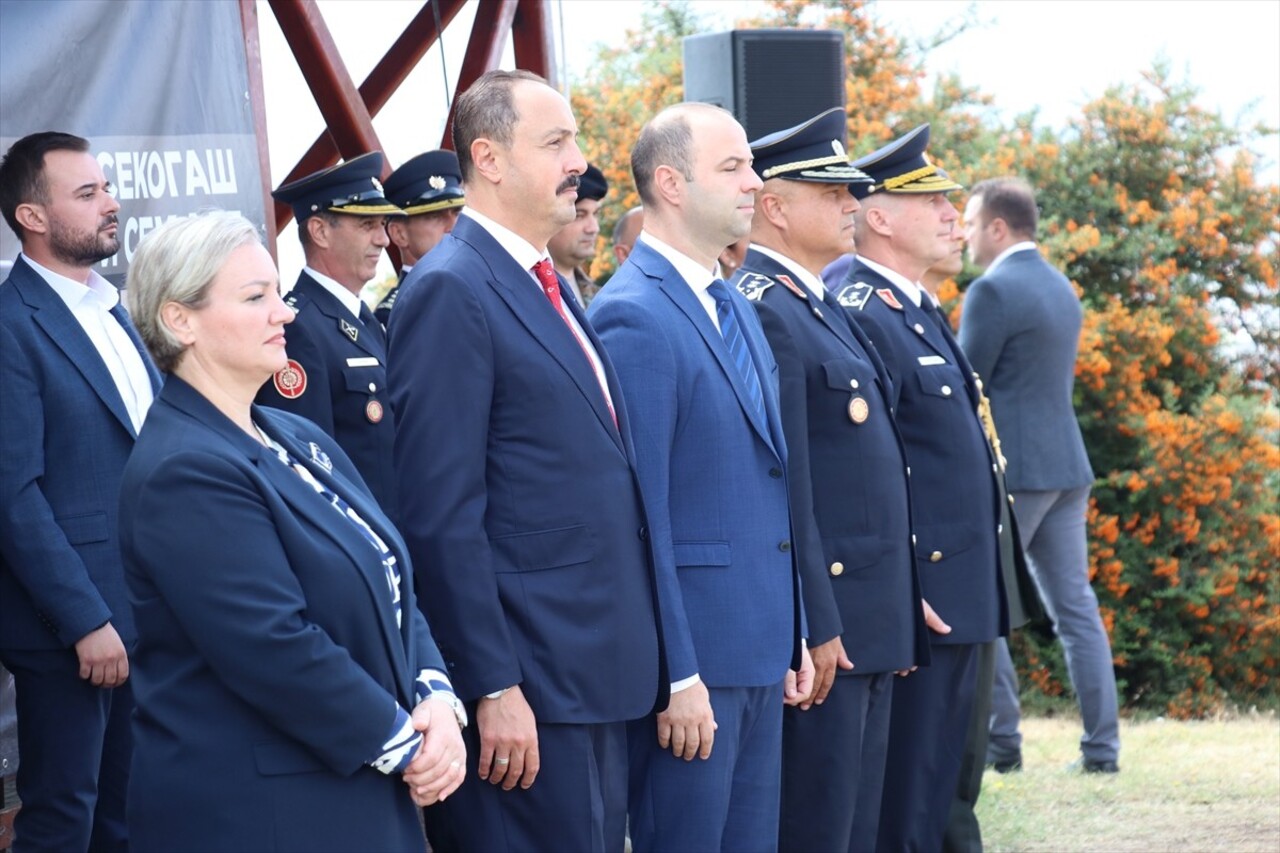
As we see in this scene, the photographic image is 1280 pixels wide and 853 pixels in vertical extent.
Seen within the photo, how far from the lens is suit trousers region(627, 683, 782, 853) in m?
3.33

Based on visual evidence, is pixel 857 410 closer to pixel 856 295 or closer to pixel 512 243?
pixel 856 295

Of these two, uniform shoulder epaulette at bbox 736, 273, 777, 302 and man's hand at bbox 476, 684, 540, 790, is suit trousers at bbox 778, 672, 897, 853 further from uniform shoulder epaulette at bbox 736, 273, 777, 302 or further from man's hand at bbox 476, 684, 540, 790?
man's hand at bbox 476, 684, 540, 790

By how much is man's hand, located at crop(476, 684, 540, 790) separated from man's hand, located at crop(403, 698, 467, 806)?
0.24 meters

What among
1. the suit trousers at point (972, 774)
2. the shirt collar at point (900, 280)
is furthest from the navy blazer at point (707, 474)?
the suit trousers at point (972, 774)

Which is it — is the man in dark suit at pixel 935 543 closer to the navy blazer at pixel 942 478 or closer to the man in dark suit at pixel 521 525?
the navy blazer at pixel 942 478

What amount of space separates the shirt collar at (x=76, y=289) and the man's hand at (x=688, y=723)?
1.61m

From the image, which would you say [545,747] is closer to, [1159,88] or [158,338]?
[158,338]

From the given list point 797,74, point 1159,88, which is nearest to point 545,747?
point 797,74

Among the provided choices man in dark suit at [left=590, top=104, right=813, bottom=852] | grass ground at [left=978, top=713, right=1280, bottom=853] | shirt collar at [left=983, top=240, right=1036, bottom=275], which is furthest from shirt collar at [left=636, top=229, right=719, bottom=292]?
shirt collar at [left=983, top=240, right=1036, bottom=275]

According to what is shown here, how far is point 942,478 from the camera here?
14.6 feet

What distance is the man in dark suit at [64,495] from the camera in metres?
3.55

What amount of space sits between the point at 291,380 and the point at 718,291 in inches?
46.1

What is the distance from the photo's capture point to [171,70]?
4398 millimetres

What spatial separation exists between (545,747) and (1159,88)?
8.05 meters
